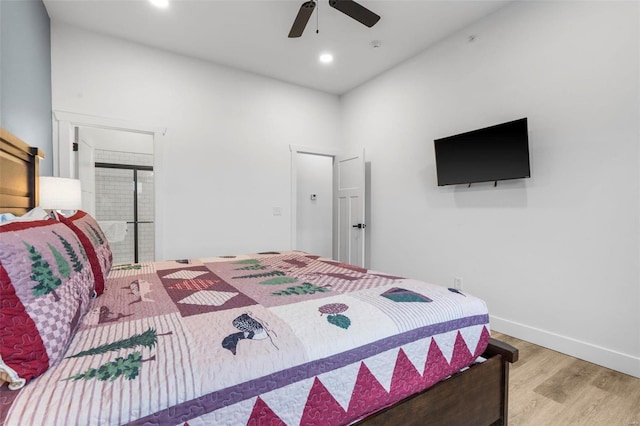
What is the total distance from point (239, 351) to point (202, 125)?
3297 mm

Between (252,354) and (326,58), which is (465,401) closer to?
(252,354)

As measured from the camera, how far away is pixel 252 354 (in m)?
0.84

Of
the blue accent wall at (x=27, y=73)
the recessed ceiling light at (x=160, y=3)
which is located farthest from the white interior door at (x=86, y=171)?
the recessed ceiling light at (x=160, y=3)

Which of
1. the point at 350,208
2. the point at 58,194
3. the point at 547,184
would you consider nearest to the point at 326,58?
the point at 350,208

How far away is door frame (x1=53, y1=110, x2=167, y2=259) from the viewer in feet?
9.46

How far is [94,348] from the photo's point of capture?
0.85m

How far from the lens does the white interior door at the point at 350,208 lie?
13.1 feet

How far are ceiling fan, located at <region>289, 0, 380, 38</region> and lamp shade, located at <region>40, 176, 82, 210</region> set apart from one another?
82.9 inches

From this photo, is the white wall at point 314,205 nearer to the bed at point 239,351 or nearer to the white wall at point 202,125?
the white wall at point 202,125

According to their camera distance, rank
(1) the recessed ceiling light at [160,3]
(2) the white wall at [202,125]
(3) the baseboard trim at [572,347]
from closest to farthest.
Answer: (3) the baseboard trim at [572,347] → (1) the recessed ceiling light at [160,3] → (2) the white wall at [202,125]

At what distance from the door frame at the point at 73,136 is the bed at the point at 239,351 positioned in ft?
5.09

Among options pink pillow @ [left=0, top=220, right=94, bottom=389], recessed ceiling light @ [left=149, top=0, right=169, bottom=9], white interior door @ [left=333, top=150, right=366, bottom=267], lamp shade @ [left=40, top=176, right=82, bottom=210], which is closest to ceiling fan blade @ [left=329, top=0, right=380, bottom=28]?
recessed ceiling light @ [left=149, top=0, right=169, bottom=9]

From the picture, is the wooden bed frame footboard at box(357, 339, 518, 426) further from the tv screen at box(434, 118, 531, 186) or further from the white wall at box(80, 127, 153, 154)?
the white wall at box(80, 127, 153, 154)

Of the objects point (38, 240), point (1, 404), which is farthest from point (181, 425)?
point (38, 240)
